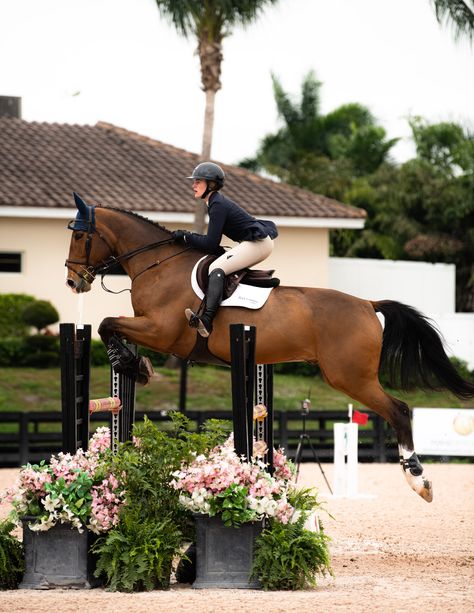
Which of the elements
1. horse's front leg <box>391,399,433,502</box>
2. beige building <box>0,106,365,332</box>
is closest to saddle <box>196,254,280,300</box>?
horse's front leg <box>391,399,433,502</box>

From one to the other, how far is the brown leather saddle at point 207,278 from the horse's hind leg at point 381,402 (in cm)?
86

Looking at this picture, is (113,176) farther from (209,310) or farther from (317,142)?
(209,310)

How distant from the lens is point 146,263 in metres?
8.81

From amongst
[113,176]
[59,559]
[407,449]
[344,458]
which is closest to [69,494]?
[59,559]

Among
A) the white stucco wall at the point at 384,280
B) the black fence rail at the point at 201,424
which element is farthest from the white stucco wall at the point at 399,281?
the black fence rail at the point at 201,424

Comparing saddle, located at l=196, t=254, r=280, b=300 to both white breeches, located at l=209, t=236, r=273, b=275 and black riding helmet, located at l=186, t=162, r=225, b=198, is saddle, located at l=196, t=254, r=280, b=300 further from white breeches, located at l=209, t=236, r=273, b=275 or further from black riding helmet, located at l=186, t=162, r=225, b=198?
black riding helmet, located at l=186, t=162, r=225, b=198

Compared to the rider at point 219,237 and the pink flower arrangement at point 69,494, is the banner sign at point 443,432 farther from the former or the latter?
the pink flower arrangement at point 69,494

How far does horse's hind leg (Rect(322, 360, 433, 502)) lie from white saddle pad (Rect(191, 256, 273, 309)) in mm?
798

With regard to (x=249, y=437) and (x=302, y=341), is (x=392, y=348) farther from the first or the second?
(x=249, y=437)

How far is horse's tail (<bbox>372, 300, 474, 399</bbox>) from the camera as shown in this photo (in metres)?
9.28

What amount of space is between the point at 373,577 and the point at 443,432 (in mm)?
10938

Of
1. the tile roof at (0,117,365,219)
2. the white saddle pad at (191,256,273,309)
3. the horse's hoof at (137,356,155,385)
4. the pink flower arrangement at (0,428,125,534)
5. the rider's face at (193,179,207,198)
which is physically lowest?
the pink flower arrangement at (0,428,125,534)

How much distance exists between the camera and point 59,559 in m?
7.54

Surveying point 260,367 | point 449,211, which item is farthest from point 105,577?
point 449,211
